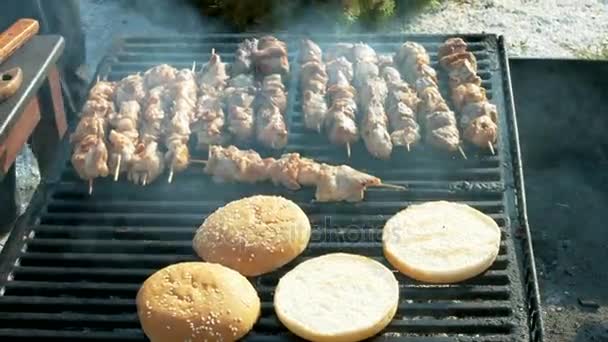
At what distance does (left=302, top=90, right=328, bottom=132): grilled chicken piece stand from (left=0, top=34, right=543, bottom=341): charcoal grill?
8cm

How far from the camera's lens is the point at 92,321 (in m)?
3.89

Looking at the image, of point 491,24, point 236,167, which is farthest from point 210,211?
point 491,24

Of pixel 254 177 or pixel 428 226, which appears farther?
pixel 254 177

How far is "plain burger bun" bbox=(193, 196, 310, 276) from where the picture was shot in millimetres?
4098

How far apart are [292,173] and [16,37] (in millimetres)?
1990

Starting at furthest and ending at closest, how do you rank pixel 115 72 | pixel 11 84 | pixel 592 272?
1. pixel 115 72
2. pixel 592 272
3. pixel 11 84

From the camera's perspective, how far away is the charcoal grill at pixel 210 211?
3.86m

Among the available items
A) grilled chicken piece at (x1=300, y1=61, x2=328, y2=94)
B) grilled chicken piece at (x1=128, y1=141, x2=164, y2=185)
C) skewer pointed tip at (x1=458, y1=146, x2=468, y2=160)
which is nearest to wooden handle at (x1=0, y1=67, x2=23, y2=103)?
grilled chicken piece at (x1=128, y1=141, x2=164, y2=185)

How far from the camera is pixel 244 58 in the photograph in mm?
5715

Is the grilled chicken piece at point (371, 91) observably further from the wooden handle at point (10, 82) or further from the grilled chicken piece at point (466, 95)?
the wooden handle at point (10, 82)

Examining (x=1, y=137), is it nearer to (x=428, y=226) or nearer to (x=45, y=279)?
(x=45, y=279)

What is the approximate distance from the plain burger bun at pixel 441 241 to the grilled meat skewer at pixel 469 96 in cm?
68

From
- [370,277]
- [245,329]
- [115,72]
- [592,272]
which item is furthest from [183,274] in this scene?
[592,272]

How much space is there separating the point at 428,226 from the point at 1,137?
2.37 meters
